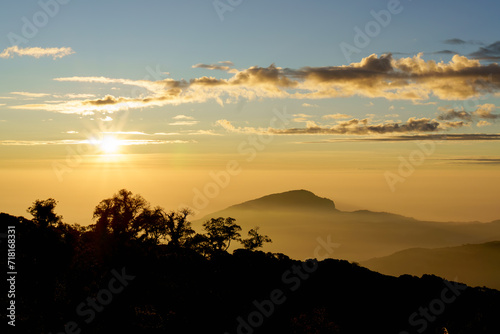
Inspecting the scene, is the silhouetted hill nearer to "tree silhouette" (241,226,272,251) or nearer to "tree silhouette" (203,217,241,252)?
"tree silhouette" (203,217,241,252)

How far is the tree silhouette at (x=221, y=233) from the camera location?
422 ft

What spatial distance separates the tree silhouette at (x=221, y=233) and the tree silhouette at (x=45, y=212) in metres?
40.6

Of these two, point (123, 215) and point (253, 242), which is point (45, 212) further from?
point (253, 242)

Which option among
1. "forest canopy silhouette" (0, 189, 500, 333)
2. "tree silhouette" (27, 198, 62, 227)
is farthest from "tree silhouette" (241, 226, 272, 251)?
"tree silhouette" (27, 198, 62, 227)

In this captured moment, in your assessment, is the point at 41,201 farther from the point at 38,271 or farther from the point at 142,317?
the point at 142,317

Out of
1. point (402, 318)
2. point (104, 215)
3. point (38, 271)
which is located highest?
point (104, 215)

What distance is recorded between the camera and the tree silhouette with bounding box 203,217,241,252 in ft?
422

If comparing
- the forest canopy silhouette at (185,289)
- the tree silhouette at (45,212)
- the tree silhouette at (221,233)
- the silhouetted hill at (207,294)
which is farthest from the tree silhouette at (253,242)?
the tree silhouette at (45,212)

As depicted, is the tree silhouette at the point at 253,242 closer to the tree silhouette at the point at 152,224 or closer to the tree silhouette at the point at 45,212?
the tree silhouette at the point at 152,224

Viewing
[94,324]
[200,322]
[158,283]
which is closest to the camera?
[94,324]

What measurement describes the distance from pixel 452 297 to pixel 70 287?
81.5 m

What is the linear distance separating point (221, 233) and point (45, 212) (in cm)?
4720

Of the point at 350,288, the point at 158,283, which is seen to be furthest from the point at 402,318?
the point at 158,283

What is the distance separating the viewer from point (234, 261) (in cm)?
10919
